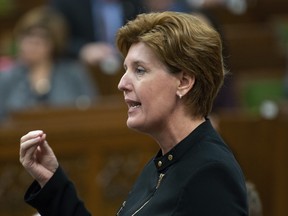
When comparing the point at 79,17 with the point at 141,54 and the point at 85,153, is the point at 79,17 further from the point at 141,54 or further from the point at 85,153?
the point at 141,54

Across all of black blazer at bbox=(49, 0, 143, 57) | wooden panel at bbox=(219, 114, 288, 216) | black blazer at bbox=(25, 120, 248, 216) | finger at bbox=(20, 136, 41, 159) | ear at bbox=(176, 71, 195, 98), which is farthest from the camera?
black blazer at bbox=(49, 0, 143, 57)

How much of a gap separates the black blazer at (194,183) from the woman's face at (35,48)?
2.99 metres

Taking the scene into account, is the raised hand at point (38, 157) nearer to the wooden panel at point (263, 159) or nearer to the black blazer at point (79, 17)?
the wooden panel at point (263, 159)

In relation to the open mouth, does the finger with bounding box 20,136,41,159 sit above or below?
below

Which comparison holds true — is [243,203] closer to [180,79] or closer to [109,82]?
[180,79]

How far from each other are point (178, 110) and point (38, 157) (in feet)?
1.41

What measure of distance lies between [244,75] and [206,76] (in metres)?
4.41

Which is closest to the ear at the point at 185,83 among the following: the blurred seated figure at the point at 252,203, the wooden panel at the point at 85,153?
the blurred seated figure at the point at 252,203

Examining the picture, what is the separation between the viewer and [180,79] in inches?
72.6

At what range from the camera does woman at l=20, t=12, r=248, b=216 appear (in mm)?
1756

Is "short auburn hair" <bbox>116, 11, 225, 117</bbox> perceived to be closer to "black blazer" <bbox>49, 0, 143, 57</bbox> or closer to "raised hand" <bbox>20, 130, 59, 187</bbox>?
"raised hand" <bbox>20, 130, 59, 187</bbox>

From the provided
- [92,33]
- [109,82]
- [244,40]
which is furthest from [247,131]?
[244,40]

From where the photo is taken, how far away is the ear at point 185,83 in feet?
6.03

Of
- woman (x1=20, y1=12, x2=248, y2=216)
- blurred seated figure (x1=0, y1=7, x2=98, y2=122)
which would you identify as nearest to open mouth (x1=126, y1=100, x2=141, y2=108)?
woman (x1=20, y1=12, x2=248, y2=216)
